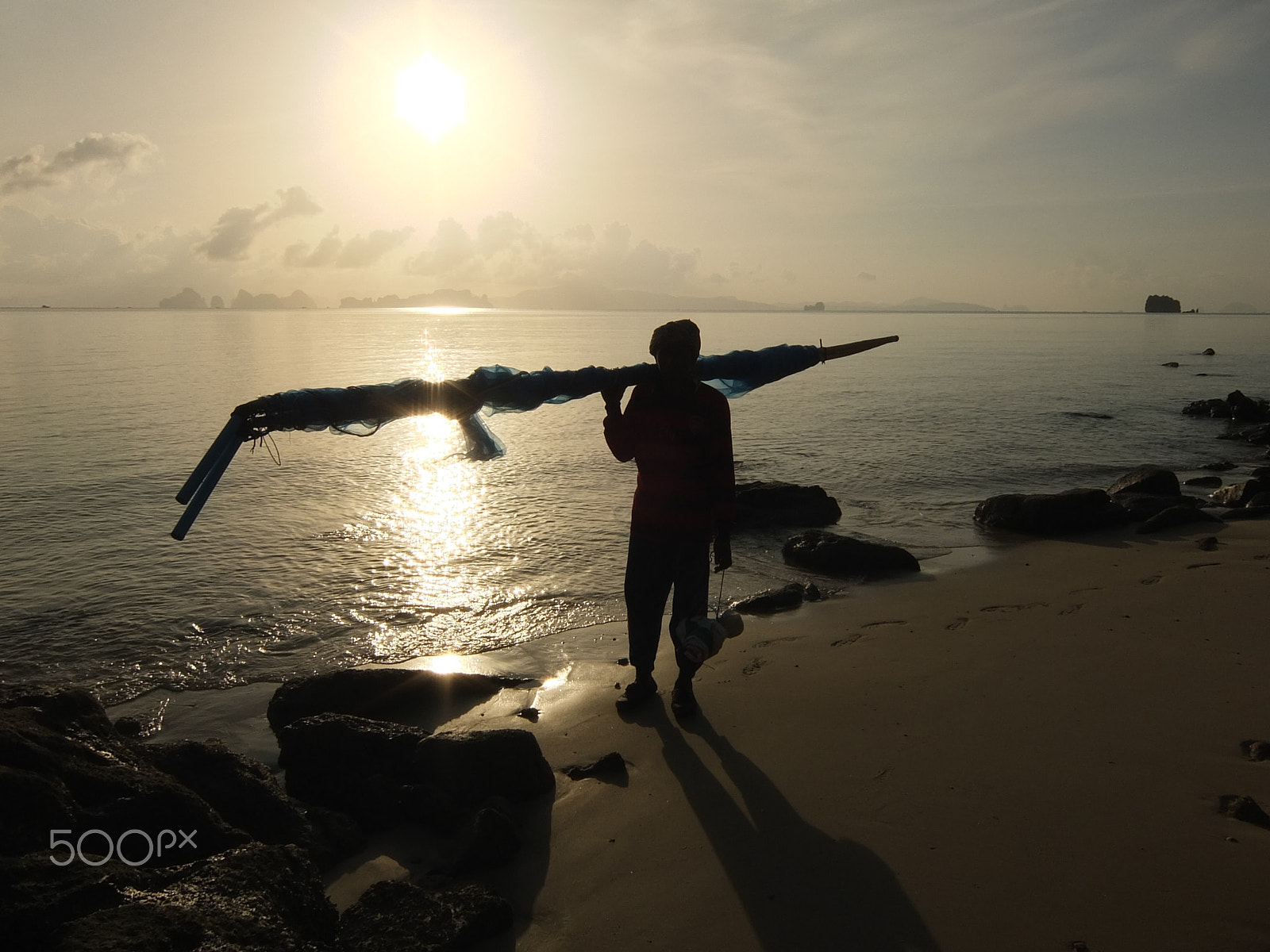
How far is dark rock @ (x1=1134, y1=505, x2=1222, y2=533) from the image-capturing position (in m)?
11.7

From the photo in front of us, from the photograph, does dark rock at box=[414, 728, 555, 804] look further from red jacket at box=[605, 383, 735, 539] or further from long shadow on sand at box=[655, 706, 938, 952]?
red jacket at box=[605, 383, 735, 539]

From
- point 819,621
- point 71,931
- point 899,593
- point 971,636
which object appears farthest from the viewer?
point 899,593

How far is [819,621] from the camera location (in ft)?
27.4

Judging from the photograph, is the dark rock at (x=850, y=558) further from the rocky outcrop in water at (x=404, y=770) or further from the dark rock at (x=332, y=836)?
the dark rock at (x=332, y=836)

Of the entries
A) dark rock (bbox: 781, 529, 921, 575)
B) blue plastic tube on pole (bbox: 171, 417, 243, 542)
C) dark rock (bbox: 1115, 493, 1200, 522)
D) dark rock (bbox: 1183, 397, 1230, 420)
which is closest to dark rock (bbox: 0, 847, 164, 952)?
blue plastic tube on pole (bbox: 171, 417, 243, 542)

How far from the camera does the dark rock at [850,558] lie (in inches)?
406

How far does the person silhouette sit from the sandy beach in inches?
37.3

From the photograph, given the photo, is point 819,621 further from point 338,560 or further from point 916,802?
point 338,560

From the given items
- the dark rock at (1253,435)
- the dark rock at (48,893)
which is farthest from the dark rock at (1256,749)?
the dark rock at (1253,435)

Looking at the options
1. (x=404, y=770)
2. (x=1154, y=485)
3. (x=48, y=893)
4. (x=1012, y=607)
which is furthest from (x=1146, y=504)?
(x=48, y=893)

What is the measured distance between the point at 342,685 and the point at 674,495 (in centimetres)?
317

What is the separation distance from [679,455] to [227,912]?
→ 3557 mm

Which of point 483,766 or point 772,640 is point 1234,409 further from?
point 483,766

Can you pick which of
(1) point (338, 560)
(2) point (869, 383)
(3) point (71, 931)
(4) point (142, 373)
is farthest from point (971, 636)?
(4) point (142, 373)
